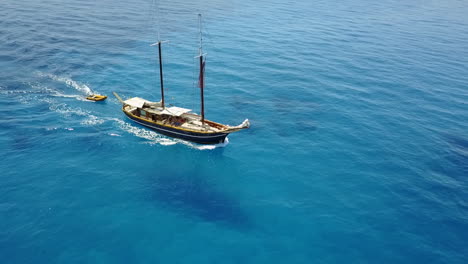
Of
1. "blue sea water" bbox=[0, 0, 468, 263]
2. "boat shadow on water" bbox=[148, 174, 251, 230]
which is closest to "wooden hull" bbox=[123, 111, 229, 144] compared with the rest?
"blue sea water" bbox=[0, 0, 468, 263]

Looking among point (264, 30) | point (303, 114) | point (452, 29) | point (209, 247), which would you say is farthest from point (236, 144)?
point (452, 29)

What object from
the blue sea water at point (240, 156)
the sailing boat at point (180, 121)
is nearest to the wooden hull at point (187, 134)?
the sailing boat at point (180, 121)

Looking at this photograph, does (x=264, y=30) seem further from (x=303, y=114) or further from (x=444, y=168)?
(x=444, y=168)

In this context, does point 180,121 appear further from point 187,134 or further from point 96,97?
point 96,97

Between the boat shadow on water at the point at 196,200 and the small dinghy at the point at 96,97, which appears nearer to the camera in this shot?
the boat shadow on water at the point at 196,200

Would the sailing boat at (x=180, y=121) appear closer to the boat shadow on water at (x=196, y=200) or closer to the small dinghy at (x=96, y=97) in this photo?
the small dinghy at (x=96, y=97)
